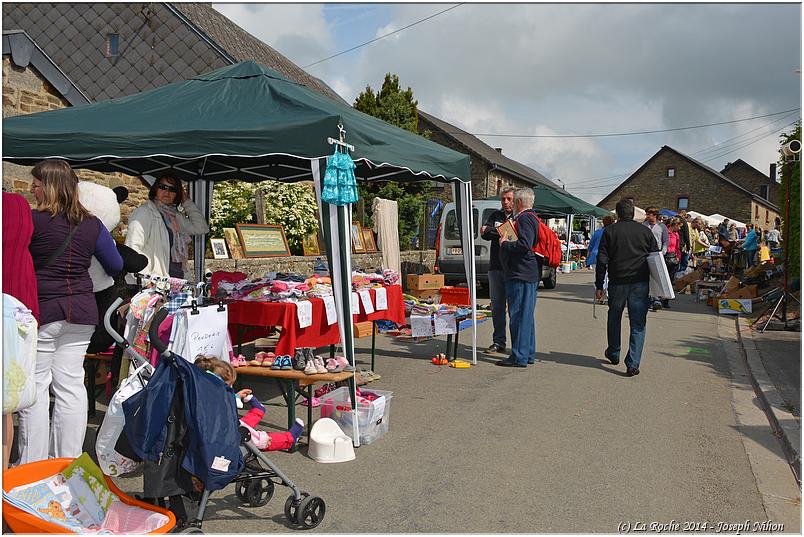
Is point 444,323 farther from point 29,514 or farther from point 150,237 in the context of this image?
point 29,514

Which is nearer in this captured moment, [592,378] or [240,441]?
[240,441]

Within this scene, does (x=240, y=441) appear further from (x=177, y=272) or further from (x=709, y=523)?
(x=177, y=272)

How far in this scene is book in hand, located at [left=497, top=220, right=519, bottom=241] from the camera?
8.27 metres

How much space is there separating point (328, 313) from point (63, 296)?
2.64 meters

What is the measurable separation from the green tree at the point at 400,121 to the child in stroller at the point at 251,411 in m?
20.6

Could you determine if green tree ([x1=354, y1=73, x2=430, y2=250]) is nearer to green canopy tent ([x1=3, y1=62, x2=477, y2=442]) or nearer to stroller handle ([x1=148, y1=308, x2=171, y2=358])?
green canopy tent ([x1=3, y1=62, x2=477, y2=442])

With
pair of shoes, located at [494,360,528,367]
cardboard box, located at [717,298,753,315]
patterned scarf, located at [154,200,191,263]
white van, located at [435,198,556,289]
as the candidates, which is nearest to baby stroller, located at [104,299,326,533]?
patterned scarf, located at [154,200,191,263]

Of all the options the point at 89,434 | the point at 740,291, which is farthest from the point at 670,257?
the point at 89,434

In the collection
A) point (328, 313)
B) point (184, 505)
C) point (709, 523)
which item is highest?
point (328, 313)

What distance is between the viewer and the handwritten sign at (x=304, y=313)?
244 inches

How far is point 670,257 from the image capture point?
14945 millimetres

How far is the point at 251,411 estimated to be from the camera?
13.9ft

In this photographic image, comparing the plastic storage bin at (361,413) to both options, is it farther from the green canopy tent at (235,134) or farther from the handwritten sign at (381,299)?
the handwritten sign at (381,299)

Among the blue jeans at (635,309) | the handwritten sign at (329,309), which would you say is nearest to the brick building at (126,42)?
the blue jeans at (635,309)
